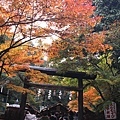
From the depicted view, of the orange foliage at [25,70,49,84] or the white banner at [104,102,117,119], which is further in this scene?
the white banner at [104,102,117,119]

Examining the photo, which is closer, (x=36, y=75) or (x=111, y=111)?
(x=36, y=75)

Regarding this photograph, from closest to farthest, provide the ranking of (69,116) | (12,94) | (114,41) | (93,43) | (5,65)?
(93,43) → (5,65) → (114,41) → (69,116) → (12,94)

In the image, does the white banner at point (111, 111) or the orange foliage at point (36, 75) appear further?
the white banner at point (111, 111)

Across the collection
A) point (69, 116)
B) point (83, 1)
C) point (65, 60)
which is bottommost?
point (69, 116)

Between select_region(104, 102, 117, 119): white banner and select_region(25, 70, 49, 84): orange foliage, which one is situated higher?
select_region(25, 70, 49, 84): orange foliage

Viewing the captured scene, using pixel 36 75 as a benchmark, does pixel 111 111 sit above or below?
below

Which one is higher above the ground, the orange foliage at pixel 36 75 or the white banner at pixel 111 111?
the orange foliage at pixel 36 75

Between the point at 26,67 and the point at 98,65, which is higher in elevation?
the point at 98,65

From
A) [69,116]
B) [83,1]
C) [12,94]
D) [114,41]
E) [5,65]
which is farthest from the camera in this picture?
[12,94]

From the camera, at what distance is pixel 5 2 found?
6527mm

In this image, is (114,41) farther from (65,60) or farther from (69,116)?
(69,116)

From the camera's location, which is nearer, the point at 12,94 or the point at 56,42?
the point at 56,42

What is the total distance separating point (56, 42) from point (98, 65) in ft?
14.2

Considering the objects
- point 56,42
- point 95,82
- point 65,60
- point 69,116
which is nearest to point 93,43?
point 56,42
